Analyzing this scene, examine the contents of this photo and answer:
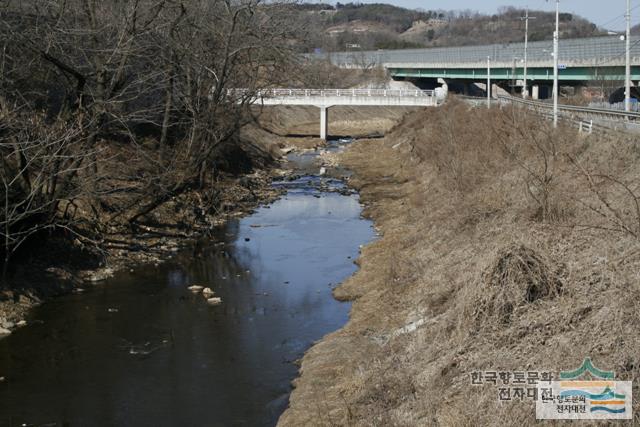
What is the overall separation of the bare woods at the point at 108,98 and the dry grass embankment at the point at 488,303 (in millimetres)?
8057

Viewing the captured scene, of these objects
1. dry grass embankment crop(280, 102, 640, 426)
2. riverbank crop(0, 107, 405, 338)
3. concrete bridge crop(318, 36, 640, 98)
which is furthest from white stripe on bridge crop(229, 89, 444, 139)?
dry grass embankment crop(280, 102, 640, 426)

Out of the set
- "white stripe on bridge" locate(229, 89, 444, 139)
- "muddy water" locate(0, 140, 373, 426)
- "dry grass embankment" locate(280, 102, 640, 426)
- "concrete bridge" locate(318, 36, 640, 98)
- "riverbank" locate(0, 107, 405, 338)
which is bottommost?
"muddy water" locate(0, 140, 373, 426)

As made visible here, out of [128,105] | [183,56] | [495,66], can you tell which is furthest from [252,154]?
[495,66]

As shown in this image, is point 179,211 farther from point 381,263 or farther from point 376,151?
point 376,151

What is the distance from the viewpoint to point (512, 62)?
218 feet

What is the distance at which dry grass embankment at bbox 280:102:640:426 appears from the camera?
9938 millimetres

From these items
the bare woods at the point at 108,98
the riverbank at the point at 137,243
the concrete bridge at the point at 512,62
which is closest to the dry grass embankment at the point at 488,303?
the riverbank at the point at 137,243

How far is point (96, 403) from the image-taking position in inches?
496

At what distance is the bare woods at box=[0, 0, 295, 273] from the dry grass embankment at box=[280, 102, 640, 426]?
8057 millimetres

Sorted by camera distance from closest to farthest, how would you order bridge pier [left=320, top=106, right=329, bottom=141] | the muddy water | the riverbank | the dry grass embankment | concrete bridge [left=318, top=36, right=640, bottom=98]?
the dry grass embankment < the muddy water < the riverbank < concrete bridge [left=318, top=36, right=640, bottom=98] < bridge pier [left=320, top=106, right=329, bottom=141]

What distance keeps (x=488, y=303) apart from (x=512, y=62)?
58.7 meters

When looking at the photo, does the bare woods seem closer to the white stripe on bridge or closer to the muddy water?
the muddy water

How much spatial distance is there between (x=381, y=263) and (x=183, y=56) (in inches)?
503

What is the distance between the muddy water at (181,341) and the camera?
12.5 meters
